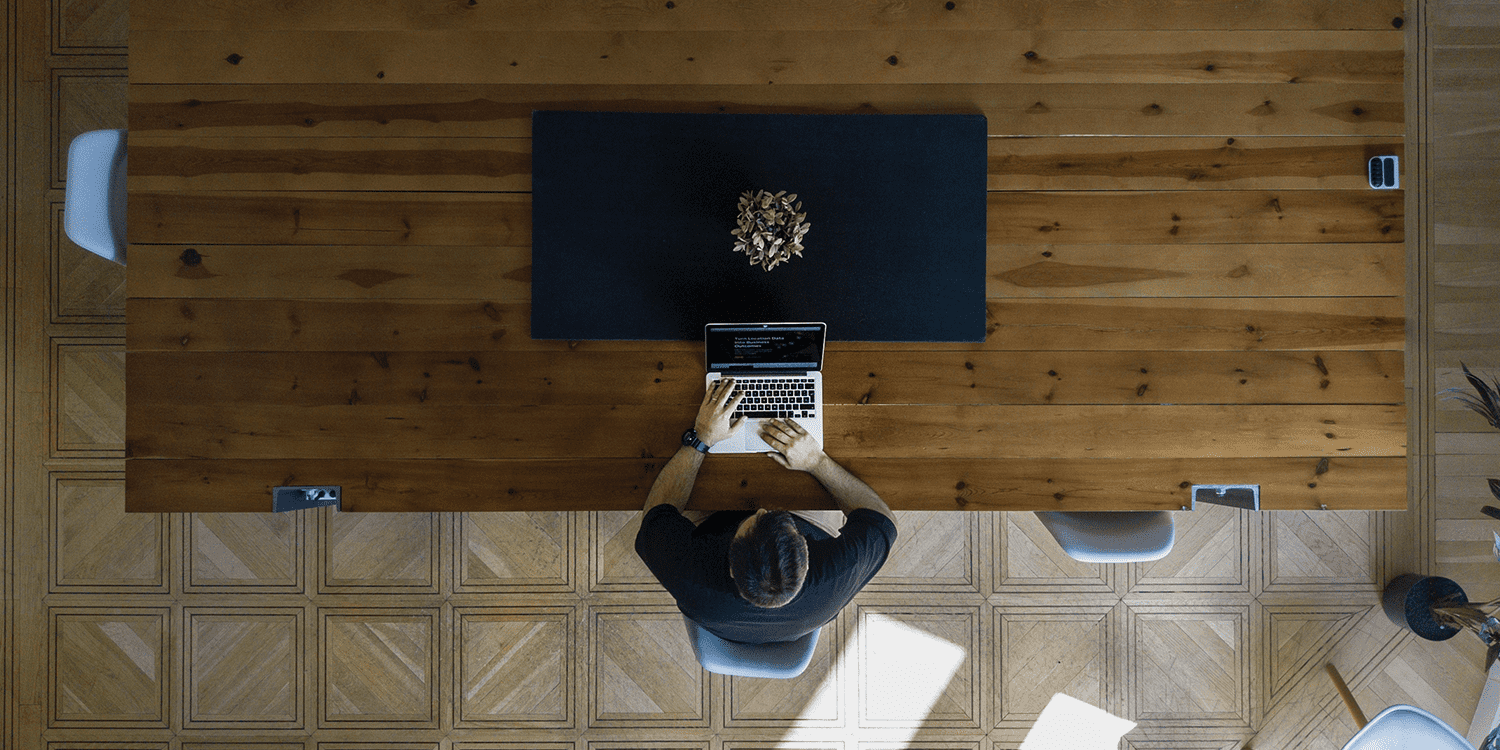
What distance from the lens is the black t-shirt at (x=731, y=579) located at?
1700 millimetres

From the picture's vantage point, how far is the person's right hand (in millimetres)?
1993

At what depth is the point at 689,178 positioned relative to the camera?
2.05 m

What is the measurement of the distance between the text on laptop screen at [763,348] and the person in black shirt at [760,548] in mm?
73

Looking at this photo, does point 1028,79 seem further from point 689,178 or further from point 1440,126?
point 1440,126

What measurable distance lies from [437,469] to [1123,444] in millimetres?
2021

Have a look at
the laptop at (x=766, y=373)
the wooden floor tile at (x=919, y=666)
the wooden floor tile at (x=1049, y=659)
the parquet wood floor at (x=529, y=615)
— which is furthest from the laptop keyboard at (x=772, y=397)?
the wooden floor tile at (x=1049, y=659)

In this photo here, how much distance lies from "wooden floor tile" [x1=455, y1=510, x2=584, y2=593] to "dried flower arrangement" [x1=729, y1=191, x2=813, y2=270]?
4.55 ft

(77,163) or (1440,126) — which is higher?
(1440,126)

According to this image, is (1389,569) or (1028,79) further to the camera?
(1389,569)

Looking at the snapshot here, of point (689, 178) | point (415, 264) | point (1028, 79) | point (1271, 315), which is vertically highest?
point (1028, 79)

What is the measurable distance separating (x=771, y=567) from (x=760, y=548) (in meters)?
0.05

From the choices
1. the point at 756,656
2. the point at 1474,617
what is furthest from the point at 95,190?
the point at 1474,617

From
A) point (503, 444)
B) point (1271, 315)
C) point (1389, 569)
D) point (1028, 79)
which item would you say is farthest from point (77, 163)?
point (1389, 569)

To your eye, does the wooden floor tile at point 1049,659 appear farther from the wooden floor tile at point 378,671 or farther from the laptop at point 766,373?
the wooden floor tile at point 378,671
